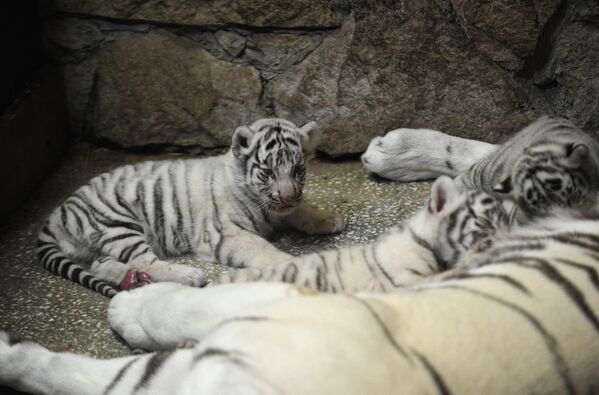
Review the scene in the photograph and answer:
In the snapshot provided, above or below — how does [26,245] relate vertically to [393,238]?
below

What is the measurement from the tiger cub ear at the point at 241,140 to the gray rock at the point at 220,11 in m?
0.59

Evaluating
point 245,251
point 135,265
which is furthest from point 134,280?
point 245,251

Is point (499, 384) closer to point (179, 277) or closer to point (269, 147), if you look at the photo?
point (179, 277)

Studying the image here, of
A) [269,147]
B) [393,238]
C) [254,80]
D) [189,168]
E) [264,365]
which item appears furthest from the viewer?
[254,80]

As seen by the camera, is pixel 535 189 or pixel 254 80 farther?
pixel 254 80

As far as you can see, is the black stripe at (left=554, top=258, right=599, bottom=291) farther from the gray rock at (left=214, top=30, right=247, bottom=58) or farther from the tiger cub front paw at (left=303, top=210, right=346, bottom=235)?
the gray rock at (left=214, top=30, right=247, bottom=58)

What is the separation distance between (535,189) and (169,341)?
1.17m

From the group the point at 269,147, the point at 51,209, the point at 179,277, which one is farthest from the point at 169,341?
the point at 51,209

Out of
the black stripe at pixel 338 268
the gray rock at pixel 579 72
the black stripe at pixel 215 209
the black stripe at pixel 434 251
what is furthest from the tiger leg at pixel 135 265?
the gray rock at pixel 579 72

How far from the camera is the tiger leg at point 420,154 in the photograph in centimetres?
308

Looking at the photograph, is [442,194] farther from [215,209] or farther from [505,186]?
[215,209]

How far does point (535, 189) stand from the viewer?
2.33 meters

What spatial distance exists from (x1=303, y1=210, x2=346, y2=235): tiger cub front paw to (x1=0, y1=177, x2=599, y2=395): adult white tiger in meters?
1.08

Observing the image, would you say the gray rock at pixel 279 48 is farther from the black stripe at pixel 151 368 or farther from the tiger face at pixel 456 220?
the black stripe at pixel 151 368
